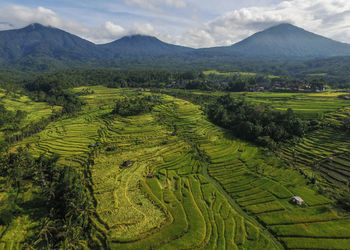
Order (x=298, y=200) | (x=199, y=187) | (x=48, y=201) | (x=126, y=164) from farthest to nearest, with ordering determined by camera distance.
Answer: (x=126, y=164) → (x=199, y=187) → (x=298, y=200) → (x=48, y=201)

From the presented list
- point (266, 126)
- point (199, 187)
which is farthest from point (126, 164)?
point (266, 126)

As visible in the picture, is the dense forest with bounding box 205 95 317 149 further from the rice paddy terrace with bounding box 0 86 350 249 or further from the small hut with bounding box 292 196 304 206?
the small hut with bounding box 292 196 304 206

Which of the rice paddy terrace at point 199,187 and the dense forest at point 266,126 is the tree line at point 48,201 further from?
the dense forest at point 266,126

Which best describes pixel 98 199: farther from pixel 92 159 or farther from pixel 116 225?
pixel 92 159

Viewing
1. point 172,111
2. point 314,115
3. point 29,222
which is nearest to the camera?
point 29,222

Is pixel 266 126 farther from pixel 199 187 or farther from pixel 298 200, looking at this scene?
pixel 199 187

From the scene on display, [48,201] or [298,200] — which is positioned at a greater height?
[298,200]

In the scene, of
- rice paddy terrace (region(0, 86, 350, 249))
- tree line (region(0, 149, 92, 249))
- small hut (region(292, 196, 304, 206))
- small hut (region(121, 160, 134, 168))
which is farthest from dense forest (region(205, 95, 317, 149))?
tree line (region(0, 149, 92, 249))

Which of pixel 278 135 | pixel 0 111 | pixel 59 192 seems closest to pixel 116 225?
pixel 59 192
